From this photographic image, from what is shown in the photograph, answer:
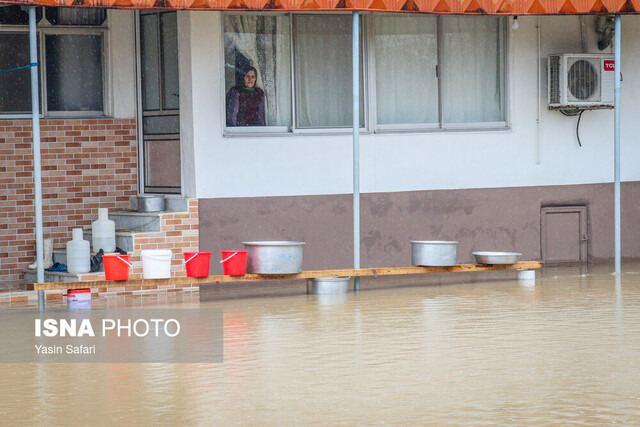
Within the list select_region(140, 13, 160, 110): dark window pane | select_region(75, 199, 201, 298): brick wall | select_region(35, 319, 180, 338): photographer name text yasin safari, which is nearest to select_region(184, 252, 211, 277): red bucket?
select_region(35, 319, 180, 338): photographer name text yasin safari

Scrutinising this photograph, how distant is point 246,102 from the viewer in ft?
40.9

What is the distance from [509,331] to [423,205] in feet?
14.2

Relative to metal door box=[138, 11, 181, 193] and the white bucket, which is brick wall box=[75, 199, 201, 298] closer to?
metal door box=[138, 11, 181, 193]

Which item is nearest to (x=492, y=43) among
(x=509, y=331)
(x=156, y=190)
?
(x=156, y=190)

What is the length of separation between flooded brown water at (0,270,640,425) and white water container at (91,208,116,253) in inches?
82.7

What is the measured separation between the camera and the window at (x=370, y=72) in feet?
41.0

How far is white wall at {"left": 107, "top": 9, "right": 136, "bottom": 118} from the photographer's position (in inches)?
509

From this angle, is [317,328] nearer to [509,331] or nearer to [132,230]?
[509,331]

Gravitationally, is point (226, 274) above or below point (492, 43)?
below

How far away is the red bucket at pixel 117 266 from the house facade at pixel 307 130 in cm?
182

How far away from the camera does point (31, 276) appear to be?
1239 centimetres

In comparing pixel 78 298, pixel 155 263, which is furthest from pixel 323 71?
pixel 78 298

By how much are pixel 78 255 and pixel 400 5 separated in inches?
169

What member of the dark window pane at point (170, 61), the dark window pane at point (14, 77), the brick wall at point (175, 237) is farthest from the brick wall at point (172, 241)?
the dark window pane at point (14, 77)
